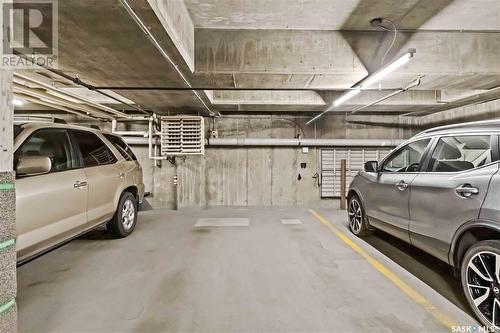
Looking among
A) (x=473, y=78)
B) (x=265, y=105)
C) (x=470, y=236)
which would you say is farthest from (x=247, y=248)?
(x=473, y=78)

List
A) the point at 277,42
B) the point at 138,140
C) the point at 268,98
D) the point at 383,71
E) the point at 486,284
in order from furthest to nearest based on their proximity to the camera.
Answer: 1. the point at 138,140
2. the point at 268,98
3. the point at 277,42
4. the point at 383,71
5. the point at 486,284

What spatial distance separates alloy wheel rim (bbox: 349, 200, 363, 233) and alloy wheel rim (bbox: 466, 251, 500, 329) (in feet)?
7.10

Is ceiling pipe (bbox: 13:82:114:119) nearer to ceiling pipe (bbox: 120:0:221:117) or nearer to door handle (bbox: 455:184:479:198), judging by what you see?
ceiling pipe (bbox: 120:0:221:117)

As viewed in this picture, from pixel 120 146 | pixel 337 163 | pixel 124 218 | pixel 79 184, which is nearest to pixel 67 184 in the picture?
pixel 79 184

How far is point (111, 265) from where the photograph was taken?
3174 mm

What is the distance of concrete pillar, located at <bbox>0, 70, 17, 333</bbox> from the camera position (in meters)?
1.28

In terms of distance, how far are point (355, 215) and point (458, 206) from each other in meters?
2.30

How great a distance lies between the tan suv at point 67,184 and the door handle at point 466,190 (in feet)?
12.4

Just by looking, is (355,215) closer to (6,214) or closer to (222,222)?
(222,222)

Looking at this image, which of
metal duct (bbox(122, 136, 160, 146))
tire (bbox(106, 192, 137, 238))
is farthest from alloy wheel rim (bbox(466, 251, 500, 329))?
metal duct (bbox(122, 136, 160, 146))

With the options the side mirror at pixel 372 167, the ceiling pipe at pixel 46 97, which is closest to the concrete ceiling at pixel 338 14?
the side mirror at pixel 372 167

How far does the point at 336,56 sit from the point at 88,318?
13.8ft

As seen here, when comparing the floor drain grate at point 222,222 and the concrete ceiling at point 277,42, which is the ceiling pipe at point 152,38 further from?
the floor drain grate at point 222,222

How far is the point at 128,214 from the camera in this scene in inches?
175
